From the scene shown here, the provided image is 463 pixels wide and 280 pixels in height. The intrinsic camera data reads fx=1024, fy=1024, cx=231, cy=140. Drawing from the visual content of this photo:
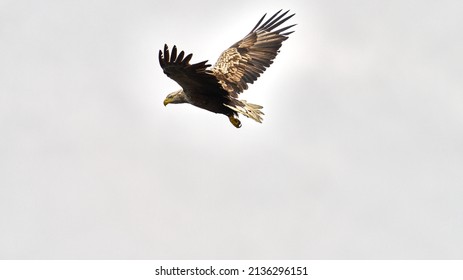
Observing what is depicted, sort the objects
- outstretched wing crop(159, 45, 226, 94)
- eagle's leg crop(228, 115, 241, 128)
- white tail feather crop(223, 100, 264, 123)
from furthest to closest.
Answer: eagle's leg crop(228, 115, 241, 128)
white tail feather crop(223, 100, 264, 123)
outstretched wing crop(159, 45, 226, 94)

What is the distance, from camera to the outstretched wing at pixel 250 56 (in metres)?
23.6

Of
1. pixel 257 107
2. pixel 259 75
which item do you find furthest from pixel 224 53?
pixel 257 107

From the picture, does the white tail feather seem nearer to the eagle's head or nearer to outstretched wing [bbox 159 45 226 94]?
outstretched wing [bbox 159 45 226 94]

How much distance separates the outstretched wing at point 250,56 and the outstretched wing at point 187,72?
5.50 ft

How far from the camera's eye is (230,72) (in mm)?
23844

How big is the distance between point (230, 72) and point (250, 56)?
2.82ft

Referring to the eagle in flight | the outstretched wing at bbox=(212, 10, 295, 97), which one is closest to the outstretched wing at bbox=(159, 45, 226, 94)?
the eagle in flight

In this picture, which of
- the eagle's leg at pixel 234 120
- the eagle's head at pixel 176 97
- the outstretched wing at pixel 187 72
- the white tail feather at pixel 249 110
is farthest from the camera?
the eagle's leg at pixel 234 120

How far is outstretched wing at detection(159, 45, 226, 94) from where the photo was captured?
20.0m

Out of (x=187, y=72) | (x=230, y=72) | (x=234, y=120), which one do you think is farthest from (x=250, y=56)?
(x=187, y=72)

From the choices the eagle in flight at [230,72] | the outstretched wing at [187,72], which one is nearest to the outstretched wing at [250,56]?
the eagle in flight at [230,72]

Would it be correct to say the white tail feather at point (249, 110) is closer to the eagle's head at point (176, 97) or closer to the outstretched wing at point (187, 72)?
the outstretched wing at point (187, 72)
